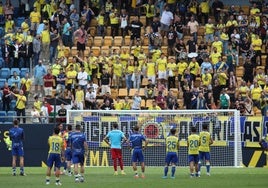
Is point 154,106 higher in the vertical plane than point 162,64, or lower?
lower

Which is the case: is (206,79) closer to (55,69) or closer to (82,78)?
(82,78)

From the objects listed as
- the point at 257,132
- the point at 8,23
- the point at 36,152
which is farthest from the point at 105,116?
the point at 8,23

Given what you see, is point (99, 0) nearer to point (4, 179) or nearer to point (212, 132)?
point (212, 132)

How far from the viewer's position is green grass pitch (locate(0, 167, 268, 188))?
132 feet

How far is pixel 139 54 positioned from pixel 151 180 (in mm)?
15318

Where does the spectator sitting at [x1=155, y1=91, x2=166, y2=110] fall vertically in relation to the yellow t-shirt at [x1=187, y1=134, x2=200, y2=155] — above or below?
above

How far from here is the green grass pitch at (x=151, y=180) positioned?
132ft

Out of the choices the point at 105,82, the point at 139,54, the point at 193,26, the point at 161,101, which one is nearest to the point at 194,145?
the point at 161,101

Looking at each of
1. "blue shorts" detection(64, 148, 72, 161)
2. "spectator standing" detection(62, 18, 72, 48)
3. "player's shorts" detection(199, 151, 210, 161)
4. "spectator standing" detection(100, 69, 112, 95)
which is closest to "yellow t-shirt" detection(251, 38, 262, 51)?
"spectator standing" detection(100, 69, 112, 95)

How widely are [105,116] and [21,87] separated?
18.4 ft

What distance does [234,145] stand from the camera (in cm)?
5084

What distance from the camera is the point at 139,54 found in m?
57.0

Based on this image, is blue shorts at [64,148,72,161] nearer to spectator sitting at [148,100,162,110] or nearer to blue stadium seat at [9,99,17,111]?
spectator sitting at [148,100,162,110]

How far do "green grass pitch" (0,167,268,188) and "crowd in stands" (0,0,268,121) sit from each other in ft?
19.5
